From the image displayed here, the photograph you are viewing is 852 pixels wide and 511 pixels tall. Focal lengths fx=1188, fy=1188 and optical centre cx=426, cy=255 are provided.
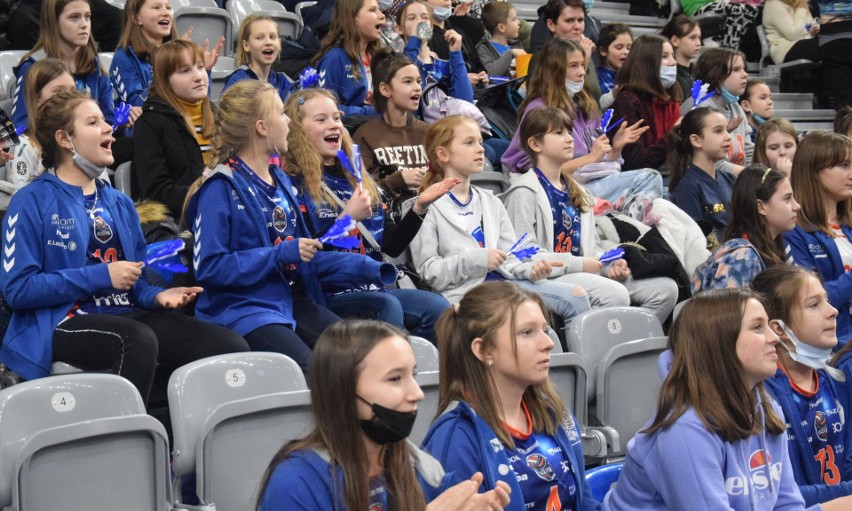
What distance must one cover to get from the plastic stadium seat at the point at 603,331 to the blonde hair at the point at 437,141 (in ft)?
3.14

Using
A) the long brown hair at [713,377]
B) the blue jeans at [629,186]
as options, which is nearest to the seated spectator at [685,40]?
the blue jeans at [629,186]

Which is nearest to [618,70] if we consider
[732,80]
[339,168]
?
[732,80]

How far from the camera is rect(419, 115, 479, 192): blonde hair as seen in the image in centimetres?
496

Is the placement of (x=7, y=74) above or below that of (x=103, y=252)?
above

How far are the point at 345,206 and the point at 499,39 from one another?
3.75 meters

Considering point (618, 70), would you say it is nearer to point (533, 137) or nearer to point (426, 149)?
point (533, 137)

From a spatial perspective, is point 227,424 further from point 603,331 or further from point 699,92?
point 699,92

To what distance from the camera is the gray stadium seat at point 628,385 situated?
13.8 ft

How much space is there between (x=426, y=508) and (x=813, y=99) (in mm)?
7189

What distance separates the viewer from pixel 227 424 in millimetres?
3283

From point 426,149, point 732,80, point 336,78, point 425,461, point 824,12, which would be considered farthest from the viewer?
point 824,12

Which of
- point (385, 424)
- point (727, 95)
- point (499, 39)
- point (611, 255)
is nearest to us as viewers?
point (385, 424)

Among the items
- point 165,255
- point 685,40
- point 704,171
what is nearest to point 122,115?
point 165,255

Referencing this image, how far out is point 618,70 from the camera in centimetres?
721
